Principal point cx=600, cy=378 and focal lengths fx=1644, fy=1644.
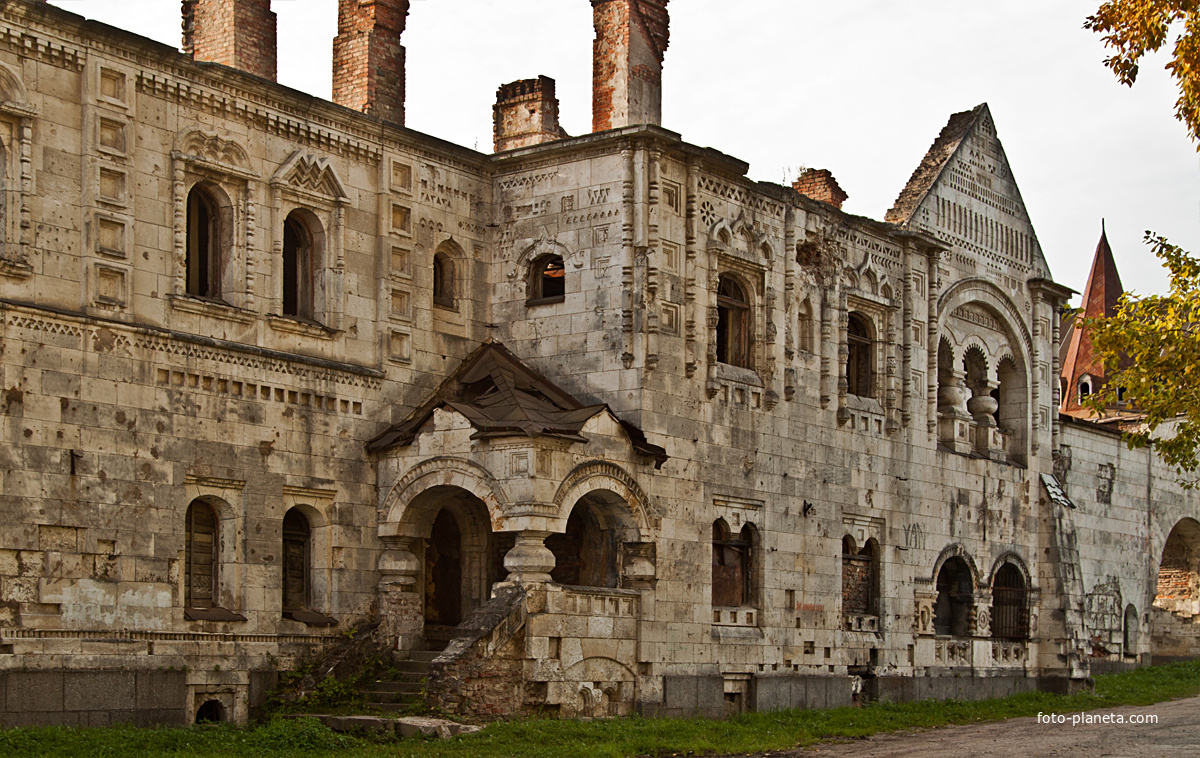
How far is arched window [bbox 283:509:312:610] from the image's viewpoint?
19.7m

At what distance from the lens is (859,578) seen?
82.4 ft

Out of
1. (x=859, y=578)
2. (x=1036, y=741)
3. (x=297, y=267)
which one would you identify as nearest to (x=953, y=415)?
(x=859, y=578)

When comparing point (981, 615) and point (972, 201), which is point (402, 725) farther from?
point (972, 201)

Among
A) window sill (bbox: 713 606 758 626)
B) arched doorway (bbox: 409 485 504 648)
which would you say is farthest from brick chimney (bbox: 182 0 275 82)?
window sill (bbox: 713 606 758 626)

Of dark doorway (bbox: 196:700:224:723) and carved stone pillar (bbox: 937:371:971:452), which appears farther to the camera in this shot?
carved stone pillar (bbox: 937:371:971:452)

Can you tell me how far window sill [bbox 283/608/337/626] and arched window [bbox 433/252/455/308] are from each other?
4.69 meters

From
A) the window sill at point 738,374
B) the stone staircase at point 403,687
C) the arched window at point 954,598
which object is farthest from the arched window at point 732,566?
the arched window at point 954,598

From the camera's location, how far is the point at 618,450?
20438mm

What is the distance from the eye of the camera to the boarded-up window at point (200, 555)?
18.6 metres

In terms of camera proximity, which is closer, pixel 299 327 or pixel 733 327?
pixel 299 327

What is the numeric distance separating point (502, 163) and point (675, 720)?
792 centimetres

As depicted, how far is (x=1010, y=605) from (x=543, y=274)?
11411mm

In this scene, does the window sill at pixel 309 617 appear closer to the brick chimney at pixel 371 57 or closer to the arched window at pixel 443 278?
the arched window at pixel 443 278

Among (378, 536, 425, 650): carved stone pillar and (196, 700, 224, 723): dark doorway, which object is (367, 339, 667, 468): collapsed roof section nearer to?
(378, 536, 425, 650): carved stone pillar
